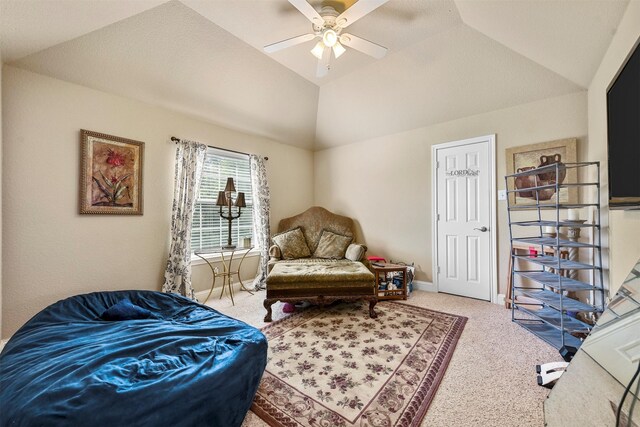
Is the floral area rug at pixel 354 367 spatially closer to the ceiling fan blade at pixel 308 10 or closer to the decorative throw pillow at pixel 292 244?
the decorative throw pillow at pixel 292 244

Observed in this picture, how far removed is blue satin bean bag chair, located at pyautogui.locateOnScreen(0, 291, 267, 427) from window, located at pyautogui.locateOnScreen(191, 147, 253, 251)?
1.60 meters

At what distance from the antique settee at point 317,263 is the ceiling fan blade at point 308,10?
224 cm

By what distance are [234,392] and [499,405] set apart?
4.88ft

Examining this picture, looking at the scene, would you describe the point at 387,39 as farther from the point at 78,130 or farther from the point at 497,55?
the point at 78,130

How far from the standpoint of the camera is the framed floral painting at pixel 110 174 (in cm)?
241

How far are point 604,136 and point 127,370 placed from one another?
3.68m

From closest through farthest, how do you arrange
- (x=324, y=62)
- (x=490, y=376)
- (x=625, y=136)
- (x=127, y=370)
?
(x=127, y=370)
(x=625, y=136)
(x=490, y=376)
(x=324, y=62)

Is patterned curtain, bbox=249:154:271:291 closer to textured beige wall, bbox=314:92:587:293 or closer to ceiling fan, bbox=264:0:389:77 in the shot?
textured beige wall, bbox=314:92:587:293

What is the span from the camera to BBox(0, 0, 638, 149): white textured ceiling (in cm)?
188

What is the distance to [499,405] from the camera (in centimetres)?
142

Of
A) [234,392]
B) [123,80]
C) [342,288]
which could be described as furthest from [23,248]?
[342,288]

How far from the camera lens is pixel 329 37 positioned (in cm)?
199

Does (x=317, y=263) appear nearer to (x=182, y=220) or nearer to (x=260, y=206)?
(x=260, y=206)

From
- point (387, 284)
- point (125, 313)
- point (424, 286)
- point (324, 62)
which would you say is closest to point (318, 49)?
point (324, 62)
